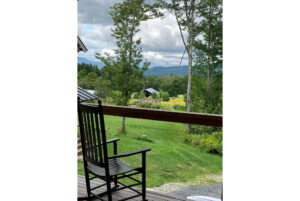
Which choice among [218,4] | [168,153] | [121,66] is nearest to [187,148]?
[168,153]

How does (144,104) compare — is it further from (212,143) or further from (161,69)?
(212,143)

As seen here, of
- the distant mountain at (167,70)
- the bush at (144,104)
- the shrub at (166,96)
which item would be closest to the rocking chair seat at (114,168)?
the bush at (144,104)

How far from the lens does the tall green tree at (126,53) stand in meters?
6.43

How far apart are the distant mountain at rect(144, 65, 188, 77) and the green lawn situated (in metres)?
1.12

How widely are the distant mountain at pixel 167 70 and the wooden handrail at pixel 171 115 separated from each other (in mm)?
3987

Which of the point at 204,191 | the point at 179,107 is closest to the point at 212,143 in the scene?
the point at 179,107

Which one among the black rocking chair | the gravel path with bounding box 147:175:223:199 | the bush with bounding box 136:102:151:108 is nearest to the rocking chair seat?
the black rocking chair

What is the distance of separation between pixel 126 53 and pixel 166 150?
7.75ft

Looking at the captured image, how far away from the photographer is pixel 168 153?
6746 millimetres

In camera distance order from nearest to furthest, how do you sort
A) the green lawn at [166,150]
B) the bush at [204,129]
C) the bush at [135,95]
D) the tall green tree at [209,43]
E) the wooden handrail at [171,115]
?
the wooden handrail at [171,115]
the tall green tree at [209,43]
the green lawn at [166,150]
the bush at [204,129]
the bush at [135,95]

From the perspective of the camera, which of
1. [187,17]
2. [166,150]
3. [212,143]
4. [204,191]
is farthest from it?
[166,150]

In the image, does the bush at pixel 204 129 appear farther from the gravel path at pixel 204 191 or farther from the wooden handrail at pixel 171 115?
the wooden handrail at pixel 171 115

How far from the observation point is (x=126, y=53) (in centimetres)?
666
